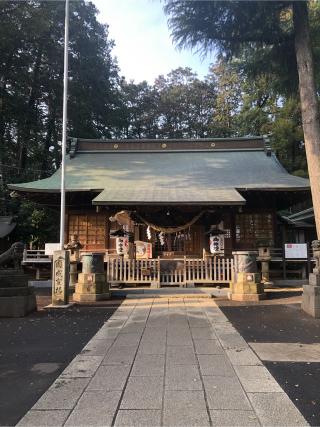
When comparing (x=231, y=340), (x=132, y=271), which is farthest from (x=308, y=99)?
(x=231, y=340)

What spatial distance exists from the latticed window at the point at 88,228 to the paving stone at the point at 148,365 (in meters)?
12.1

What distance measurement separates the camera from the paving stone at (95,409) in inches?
130

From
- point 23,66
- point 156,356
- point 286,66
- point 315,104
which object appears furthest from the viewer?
point 23,66

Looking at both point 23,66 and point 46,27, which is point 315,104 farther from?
point 23,66

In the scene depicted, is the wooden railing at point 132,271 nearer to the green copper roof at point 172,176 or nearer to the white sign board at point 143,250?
the white sign board at point 143,250

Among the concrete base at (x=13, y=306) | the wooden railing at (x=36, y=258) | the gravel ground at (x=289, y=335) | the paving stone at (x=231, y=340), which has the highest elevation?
the wooden railing at (x=36, y=258)

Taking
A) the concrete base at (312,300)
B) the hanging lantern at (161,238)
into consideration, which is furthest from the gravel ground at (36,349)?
the hanging lantern at (161,238)

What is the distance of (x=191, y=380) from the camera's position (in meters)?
4.33

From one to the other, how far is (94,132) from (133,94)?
462 inches

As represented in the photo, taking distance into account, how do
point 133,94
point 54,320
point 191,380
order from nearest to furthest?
1. point 191,380
2. point 54,320
3. point 133,94

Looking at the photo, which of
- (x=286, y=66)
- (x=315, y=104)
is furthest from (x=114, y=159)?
(x=315, y=104)

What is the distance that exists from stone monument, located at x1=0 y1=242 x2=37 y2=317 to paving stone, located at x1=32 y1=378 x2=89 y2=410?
4668 millimetres

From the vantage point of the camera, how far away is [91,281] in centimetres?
1127

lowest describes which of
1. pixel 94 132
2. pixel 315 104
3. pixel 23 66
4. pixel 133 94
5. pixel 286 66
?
pixel 315 104
